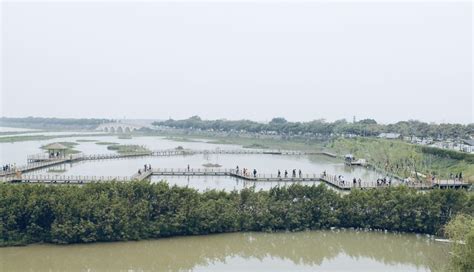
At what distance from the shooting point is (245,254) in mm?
16906

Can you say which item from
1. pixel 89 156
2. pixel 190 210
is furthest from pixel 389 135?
pixel 190 210

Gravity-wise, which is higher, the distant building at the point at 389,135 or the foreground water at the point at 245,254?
the distant building at the point at 389,135

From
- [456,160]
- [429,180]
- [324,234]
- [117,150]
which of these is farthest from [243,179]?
[117,150]

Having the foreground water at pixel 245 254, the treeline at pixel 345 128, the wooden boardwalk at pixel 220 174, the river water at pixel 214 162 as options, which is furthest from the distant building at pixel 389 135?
the foreground water at pixel 245 254

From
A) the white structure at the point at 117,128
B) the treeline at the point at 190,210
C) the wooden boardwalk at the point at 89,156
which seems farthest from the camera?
the white structure at the point at 117,128

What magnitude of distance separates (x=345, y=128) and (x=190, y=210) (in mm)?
56529

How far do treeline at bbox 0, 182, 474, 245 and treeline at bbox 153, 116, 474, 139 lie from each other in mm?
37091

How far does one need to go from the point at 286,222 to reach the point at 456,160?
24.1 metres

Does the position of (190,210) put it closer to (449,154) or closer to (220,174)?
(220,174)

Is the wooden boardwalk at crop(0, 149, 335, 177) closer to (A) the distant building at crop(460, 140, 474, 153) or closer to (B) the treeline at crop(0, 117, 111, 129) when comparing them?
(A) the distant building at crop(460, 140, 474, 153)

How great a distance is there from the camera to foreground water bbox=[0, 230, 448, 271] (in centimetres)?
1554

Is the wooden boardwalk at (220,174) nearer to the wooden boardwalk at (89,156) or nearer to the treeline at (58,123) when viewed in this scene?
the wooden boardwalk at (89,156)

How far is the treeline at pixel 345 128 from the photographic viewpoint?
178ft

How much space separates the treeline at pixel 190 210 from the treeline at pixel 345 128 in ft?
122
